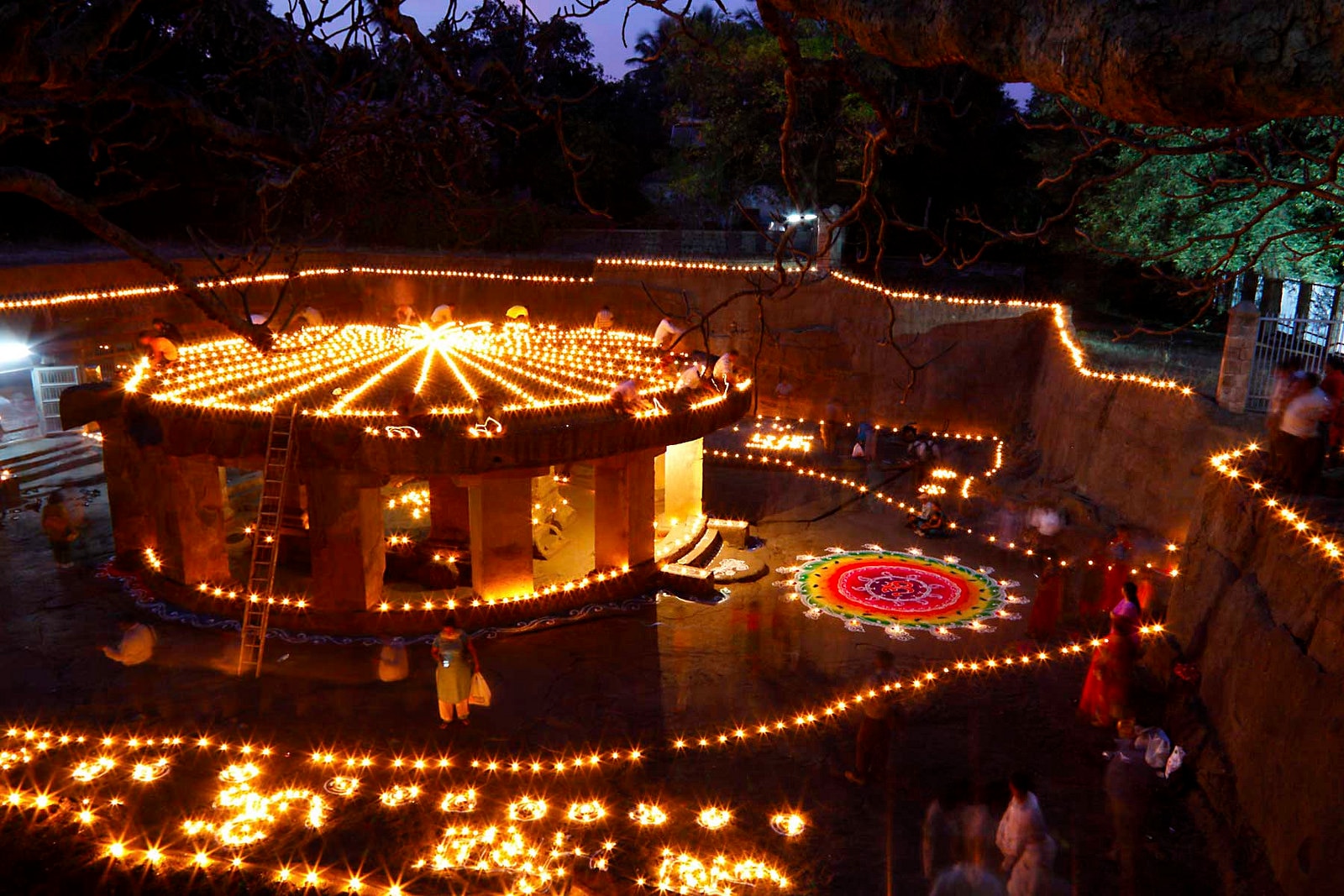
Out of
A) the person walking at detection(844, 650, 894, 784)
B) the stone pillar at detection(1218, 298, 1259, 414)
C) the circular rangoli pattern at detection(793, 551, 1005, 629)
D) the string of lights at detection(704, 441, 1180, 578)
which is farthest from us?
the string of lights at detection(704, 441, 1180, 578)

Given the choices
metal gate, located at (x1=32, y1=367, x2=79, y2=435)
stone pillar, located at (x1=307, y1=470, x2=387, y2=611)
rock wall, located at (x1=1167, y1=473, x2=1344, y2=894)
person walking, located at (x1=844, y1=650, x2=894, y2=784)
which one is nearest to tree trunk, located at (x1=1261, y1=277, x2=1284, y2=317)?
rock wall, located at (x1=1167, y1=473, x2=1344, y2=894)

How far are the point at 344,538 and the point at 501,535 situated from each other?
6.32 feet

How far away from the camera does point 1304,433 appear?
9.19 meters

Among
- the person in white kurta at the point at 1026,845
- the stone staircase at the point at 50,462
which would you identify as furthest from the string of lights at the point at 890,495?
the stone staircase at the point at 50,462

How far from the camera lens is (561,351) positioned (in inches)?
623

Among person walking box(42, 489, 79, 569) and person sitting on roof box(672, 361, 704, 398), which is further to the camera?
person walking box(42, 489, 79, 569)

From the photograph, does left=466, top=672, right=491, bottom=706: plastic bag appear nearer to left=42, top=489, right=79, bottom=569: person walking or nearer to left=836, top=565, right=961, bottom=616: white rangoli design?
left=836, top=565, right=961, bottom=616: white rangoli design

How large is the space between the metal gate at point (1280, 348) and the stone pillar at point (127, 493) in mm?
15649

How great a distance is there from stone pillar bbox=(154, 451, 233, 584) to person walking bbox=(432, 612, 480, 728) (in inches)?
194

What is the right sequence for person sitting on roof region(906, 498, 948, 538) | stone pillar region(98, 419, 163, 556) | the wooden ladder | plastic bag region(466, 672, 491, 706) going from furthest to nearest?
1. person sitting on roof region(906, 498, 948, 538)
2. stone pillar region(98, 419, 163, 556)
3. the wooden ladder
4. plastic bag region(466, 672, 491, 706)

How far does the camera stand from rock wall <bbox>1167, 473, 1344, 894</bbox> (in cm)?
680

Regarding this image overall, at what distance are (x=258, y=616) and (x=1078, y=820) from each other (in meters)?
9.51

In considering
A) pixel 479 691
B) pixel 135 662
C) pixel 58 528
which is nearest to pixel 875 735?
pixel 479 691

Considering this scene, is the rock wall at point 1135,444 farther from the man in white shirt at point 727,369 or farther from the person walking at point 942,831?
the person walking at point 942,831
